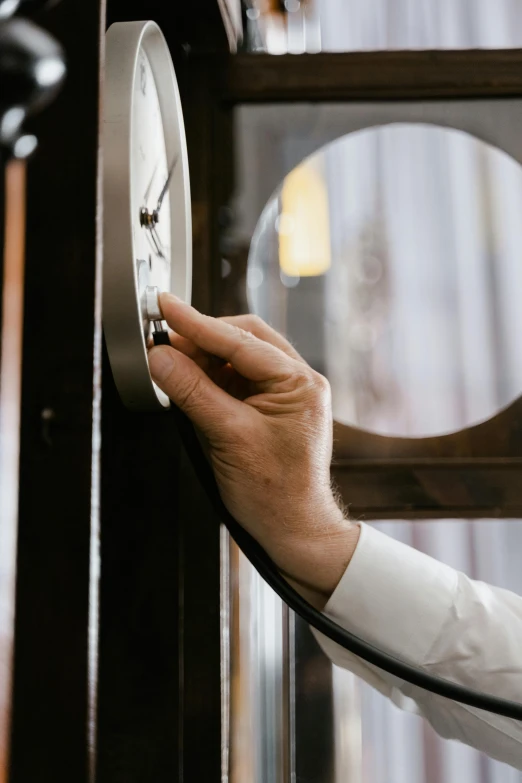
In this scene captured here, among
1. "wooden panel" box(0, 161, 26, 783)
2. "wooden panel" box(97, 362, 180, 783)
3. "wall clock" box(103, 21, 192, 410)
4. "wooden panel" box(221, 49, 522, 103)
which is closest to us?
"wooden panel" box(0, 161, 26, 783)

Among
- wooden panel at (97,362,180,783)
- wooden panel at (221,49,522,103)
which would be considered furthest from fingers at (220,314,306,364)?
wooden panel at (221,49,522,103)

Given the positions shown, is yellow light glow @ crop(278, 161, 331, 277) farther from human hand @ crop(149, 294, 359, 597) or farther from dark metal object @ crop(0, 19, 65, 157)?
dark metal object @ crop(0, 19, 65, 157)

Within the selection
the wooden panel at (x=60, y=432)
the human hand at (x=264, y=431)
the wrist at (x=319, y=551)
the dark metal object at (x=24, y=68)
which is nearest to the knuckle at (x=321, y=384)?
the human hand at (x=264, y=431)

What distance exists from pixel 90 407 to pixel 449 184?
741 millimetres

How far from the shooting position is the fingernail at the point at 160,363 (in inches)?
26.0

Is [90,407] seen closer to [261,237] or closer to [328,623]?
[328,623]

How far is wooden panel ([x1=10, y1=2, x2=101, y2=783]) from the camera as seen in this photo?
14.6 inches

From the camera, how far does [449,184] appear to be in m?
1.01

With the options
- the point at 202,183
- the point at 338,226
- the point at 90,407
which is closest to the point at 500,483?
the point at 338,226

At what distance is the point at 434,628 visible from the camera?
781 millimetres

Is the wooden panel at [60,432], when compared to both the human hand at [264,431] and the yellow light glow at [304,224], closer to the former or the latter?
the human hand at [264,431]

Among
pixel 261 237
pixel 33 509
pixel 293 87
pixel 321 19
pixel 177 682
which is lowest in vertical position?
pixel 177 682

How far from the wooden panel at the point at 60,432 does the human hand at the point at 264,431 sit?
0.81 feet

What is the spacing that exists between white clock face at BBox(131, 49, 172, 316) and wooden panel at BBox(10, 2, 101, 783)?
197 mm
